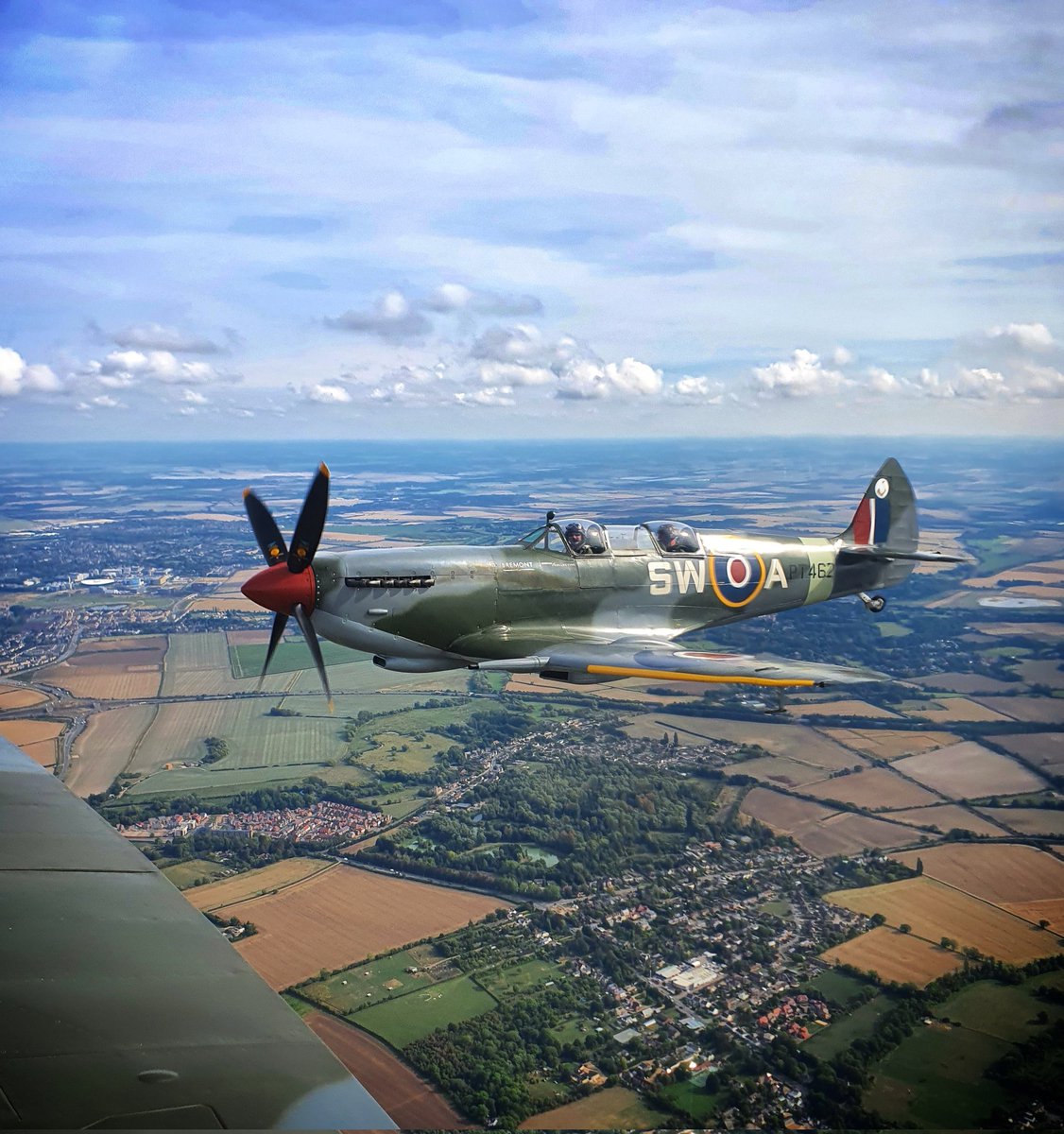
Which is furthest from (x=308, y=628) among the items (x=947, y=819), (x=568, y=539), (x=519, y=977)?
(x=947, y=819)

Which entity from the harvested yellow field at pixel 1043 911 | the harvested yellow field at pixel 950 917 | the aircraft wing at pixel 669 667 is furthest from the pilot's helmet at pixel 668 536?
the harvested yellow field at pixel 1043 911

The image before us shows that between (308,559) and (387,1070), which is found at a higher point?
(308,559)

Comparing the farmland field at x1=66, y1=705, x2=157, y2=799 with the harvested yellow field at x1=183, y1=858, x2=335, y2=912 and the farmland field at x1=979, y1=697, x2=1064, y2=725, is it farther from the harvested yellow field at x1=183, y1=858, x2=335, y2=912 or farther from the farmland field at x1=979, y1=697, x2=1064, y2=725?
the farmland field at x1=979, y1=697, x2=1064, y2=725

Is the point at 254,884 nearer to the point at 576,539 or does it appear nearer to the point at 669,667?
the point at 576,539

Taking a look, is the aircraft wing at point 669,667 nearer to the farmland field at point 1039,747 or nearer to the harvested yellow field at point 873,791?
the harvested yellow field at point 873,791

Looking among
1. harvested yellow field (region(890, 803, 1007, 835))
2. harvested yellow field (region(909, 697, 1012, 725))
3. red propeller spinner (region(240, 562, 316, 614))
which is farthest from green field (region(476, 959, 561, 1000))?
harvested yellow field (region(909, 697, 1012, 725))

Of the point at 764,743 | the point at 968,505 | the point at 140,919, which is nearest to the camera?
the point at 140,919

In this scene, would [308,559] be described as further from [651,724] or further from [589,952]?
[651,724]

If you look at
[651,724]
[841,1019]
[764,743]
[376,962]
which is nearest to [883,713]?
[764,743]
